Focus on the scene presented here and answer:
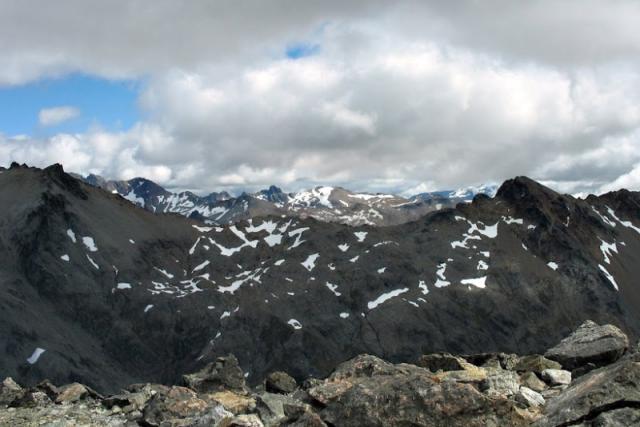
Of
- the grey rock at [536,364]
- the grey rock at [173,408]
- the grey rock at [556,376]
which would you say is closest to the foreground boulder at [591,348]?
the grey rock at [536,364]

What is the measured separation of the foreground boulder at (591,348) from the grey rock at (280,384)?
13.5 meters

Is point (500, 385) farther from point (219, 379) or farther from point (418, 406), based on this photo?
point (219, 379)

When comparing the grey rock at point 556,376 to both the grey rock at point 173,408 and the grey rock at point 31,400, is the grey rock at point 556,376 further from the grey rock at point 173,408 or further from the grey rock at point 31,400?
the grey rock at point 31,400

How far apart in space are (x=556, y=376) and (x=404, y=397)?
9.75 metres

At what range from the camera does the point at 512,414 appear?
48.9 ft

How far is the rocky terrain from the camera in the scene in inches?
559

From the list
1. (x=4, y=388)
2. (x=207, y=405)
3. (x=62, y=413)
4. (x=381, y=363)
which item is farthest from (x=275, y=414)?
(x=4, y=388)

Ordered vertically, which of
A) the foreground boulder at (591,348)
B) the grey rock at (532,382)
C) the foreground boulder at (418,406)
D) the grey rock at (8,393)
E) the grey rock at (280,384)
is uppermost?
the foreground boulder at (591,348)

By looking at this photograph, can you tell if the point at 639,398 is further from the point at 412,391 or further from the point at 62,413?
the point at 62,413

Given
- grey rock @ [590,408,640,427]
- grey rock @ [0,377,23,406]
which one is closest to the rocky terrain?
grey rock @ [590,408,640,427]

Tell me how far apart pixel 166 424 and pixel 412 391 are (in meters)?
10.0

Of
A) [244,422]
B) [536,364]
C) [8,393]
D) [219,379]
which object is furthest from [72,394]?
[536,364]

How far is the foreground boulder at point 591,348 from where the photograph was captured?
21750 mm

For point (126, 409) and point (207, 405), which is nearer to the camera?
point (207, 405)
